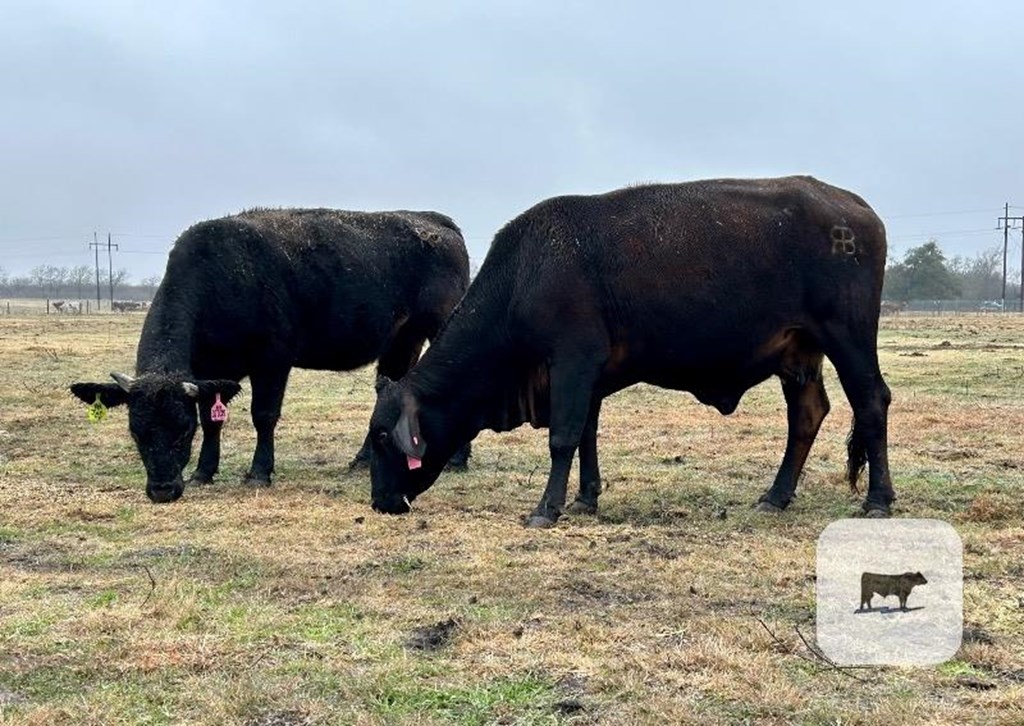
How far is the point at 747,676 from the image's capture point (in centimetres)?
438

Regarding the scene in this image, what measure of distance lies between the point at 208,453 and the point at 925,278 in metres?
85.2

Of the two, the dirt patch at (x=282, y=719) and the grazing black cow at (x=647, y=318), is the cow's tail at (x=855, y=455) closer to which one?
the grazing black cow at (x=647, y=318)

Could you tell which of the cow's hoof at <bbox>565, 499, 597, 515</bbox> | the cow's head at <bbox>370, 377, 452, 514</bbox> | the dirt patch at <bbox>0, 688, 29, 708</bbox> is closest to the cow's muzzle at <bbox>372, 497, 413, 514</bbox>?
the cow's head at <bbox>370, 377, 452, 514</bbox>

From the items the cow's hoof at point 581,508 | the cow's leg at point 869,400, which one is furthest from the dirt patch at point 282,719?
the cow's leg at point 869,400

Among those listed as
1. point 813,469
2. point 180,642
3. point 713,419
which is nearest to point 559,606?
point 180,642

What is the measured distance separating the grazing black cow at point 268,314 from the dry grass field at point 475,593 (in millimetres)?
697

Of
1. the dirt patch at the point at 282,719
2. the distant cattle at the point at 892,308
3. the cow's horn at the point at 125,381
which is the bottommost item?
the dirt patch at the point at 282,719

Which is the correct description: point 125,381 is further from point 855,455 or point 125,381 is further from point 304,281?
point 855,455

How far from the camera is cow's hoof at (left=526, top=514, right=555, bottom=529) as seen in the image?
7.88m

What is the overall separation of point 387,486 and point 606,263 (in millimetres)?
2519

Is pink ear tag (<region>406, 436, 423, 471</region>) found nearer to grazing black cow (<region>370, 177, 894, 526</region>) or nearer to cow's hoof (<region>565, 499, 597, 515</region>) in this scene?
grazing black cow (<region>370, 177, 894, 526</region>)

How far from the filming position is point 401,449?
8.48 meters

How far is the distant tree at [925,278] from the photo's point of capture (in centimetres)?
8681

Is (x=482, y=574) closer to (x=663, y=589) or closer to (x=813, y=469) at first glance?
(x=663, y=589)
